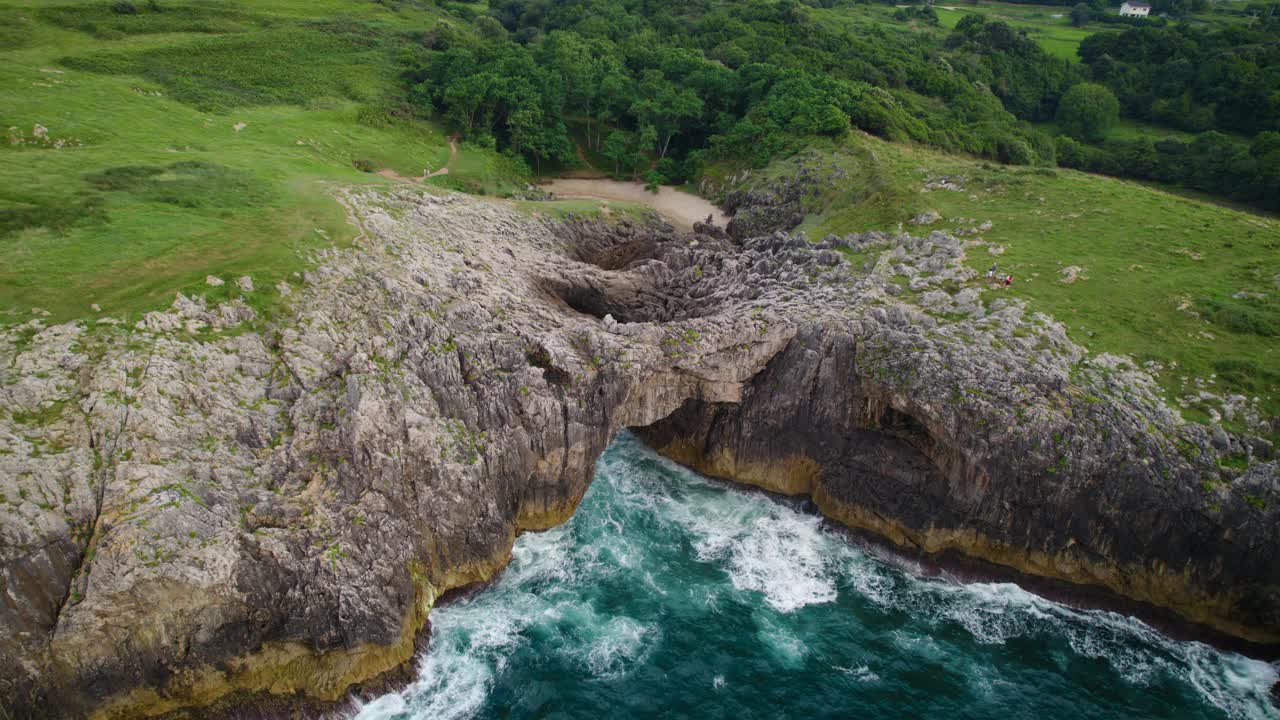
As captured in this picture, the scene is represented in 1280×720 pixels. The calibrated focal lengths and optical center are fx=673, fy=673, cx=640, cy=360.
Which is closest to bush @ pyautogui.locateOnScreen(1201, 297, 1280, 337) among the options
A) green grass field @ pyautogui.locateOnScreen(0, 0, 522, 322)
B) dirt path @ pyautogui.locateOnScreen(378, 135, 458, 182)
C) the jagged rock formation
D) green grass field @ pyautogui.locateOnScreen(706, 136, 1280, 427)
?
green grass field @ pyautogui.locateOnScreen(706, 136, 1280, 427)

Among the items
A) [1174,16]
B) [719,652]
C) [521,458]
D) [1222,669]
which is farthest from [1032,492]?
[1174,16]

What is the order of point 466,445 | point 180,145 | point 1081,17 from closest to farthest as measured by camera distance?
point 466,445
point 180,145
point 1081,17

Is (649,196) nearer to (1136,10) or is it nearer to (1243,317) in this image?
(1243,317)

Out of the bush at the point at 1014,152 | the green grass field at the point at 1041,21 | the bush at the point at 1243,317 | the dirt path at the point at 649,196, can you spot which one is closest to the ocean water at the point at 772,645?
the bush at the point at 1243,317

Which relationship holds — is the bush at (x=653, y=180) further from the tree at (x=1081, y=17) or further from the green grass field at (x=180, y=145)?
the tree at (x=1081, y=17)

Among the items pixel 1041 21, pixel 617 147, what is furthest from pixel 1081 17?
pixel 617 147

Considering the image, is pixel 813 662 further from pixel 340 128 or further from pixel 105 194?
pixel 340 128
